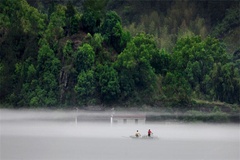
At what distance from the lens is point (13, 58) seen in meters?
28.7

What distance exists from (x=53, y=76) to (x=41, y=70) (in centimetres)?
36

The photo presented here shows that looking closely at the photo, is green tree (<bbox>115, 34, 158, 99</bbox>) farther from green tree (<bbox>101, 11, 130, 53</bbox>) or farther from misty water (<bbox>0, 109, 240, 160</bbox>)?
misty water (<bbox>0, 109, 240, 160</bbox>)

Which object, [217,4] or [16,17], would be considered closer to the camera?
[16,17]

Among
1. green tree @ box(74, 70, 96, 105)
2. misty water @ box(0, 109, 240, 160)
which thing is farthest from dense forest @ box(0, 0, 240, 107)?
misty water @ box(0, 109, 240, 160)

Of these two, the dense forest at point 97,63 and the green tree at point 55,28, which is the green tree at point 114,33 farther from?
the green tree at point 55,28

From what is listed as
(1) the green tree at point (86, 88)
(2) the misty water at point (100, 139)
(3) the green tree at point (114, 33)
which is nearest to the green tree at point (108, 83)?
(1) the green tree at point (86, 88)

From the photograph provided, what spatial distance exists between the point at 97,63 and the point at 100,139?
184 inches

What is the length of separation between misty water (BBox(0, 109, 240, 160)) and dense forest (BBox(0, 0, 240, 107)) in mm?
545

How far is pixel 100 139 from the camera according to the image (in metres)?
23.2

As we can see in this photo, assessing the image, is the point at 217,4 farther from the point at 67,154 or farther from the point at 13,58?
the point at 67,154

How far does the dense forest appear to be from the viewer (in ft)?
90.0

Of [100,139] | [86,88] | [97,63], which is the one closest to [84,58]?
[97,63]

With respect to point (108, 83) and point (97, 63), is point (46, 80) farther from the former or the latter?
point (108, 83)

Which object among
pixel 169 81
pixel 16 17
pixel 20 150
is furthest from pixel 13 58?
pixel 20 150
